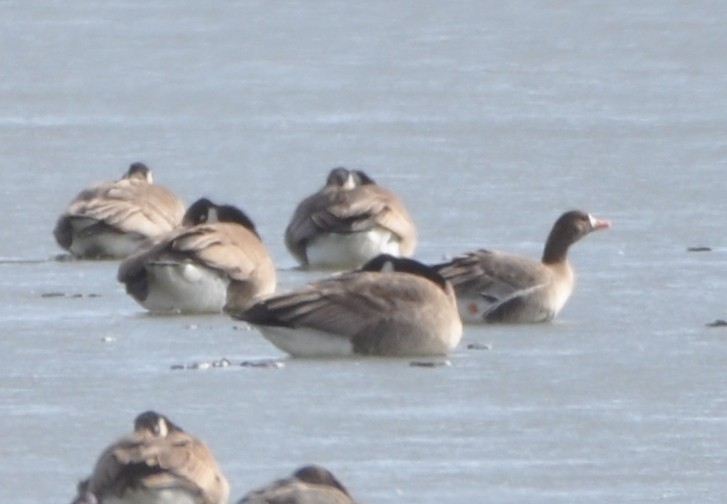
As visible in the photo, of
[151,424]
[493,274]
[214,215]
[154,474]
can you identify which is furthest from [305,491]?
[214,215]

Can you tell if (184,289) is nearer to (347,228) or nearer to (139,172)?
(347,228)

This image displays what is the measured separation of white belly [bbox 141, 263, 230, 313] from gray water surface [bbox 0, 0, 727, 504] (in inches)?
4.2

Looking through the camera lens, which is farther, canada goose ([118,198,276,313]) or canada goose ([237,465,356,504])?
canada goose ([118,198,276,313])

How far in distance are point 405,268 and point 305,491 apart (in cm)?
405

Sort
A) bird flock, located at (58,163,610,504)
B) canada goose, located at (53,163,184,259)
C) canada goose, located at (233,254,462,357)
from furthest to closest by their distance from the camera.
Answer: canada goose, located at (53,163,184,259), canada goose, located at (233,254,462,357), bird flock, located at (58,163,610,504)

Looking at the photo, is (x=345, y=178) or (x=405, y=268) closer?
(x=405, y=268)

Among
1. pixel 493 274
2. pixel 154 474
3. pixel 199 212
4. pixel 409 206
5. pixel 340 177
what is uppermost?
pixel 154 474

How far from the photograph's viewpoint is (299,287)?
30.8 ft

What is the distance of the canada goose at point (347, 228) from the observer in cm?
1215

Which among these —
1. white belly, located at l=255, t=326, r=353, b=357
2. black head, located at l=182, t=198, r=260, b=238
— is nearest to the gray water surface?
white belly, located at l=255, t=326, r=353, b=357

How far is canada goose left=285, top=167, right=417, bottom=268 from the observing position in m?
12.1

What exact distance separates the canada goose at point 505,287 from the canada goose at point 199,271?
91cm

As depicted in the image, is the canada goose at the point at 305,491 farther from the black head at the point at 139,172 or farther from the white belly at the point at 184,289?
the black head at the point at 139,172

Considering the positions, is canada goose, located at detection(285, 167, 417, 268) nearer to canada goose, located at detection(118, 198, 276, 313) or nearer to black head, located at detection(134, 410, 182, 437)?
canada goose, located at detection(118, 198, 276, 313)
